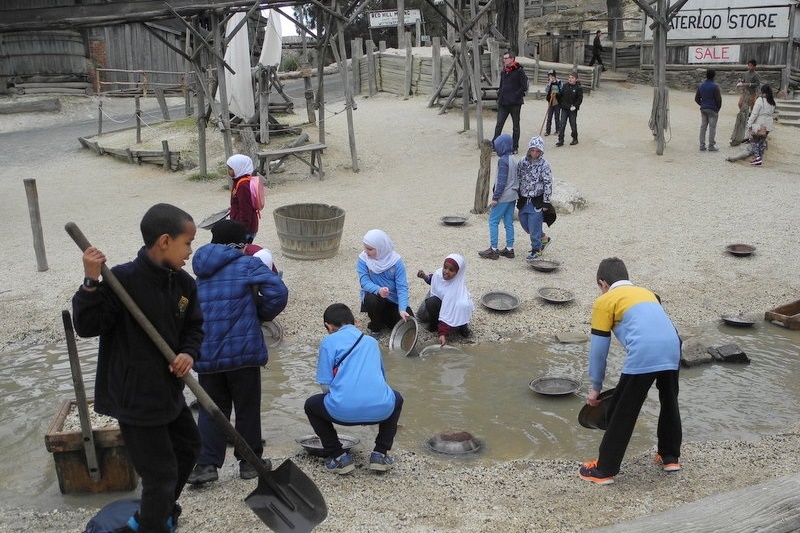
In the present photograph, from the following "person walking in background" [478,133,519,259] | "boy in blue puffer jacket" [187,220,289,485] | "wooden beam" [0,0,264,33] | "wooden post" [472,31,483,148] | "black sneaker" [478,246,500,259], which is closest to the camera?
"boy in blue puffer jacket" [187,220,289,485]

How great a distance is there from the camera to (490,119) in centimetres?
1947

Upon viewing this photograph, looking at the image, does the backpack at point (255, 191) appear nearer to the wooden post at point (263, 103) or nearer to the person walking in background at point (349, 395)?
the person walking in background at point (349, 395)

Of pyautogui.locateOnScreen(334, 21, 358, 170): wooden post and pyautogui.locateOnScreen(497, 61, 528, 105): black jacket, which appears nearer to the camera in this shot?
pyautogui.locateOnScreen(334, 21, 358, 170): wooden post

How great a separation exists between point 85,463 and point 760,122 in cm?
1340

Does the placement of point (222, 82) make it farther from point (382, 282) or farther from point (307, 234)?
point (382, 282)

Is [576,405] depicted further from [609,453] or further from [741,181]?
[741,181]

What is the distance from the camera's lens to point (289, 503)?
399 centimetres

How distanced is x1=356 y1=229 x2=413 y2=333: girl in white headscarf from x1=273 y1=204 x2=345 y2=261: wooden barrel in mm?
2139

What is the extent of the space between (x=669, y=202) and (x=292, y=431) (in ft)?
28.2

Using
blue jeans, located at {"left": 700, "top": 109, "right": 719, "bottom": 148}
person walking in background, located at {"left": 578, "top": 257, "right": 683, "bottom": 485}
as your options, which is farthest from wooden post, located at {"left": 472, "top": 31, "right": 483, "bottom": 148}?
person walking in background, located at {"left": 578, "top": 257, "right": 683, "bottom": 485}

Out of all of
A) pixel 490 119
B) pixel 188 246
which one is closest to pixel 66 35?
pixel 490 119

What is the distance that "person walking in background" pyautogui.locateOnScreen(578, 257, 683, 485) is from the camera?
438cm

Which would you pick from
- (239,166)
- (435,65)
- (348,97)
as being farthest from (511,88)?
(239,166)

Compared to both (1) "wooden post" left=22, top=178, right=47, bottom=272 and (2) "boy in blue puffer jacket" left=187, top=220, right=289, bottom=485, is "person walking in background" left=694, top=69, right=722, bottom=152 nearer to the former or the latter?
(1) "wooden post" left=22, top=178, right=47, bottom=272
